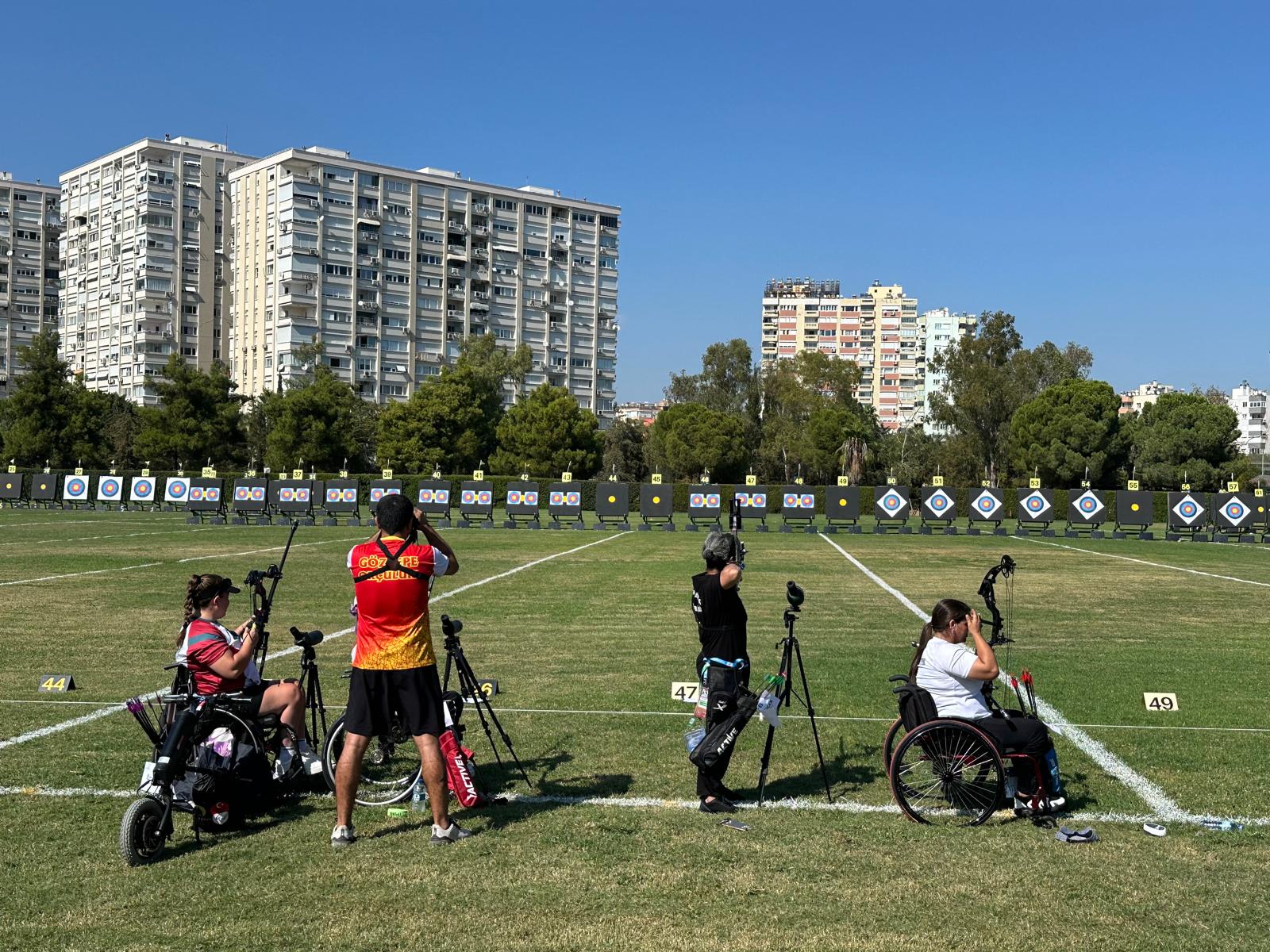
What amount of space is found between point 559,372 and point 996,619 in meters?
123

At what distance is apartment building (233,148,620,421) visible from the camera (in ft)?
359

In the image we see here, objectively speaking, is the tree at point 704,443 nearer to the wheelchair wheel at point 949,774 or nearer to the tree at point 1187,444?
the tree at point 1187,444

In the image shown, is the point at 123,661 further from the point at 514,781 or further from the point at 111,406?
the point at 111,406

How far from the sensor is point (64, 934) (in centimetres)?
484

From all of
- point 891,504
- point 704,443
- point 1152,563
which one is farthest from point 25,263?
point 1152,563

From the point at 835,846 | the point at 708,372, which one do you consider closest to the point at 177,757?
the point at 835,846

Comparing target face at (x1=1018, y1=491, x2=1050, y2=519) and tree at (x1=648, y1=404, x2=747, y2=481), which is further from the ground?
tree at (x1=648, y1=404, x2=747, y2=481)

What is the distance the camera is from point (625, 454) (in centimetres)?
10369

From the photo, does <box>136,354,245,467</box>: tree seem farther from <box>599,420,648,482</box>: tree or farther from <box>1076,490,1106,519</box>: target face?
<box>1076,490,1106,519</box>: target face

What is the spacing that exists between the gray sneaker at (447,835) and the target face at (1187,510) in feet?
142

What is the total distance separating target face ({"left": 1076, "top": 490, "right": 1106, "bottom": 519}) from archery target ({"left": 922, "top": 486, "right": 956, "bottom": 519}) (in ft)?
15.6

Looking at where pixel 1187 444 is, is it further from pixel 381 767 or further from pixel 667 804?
pixel 381 767

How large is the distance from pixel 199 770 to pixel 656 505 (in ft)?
143

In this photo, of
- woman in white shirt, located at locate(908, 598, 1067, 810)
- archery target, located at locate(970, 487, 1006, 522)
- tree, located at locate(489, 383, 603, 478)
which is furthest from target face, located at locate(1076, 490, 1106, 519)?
woman in white shirt, located at locate(908, 598, 1067, 810)
